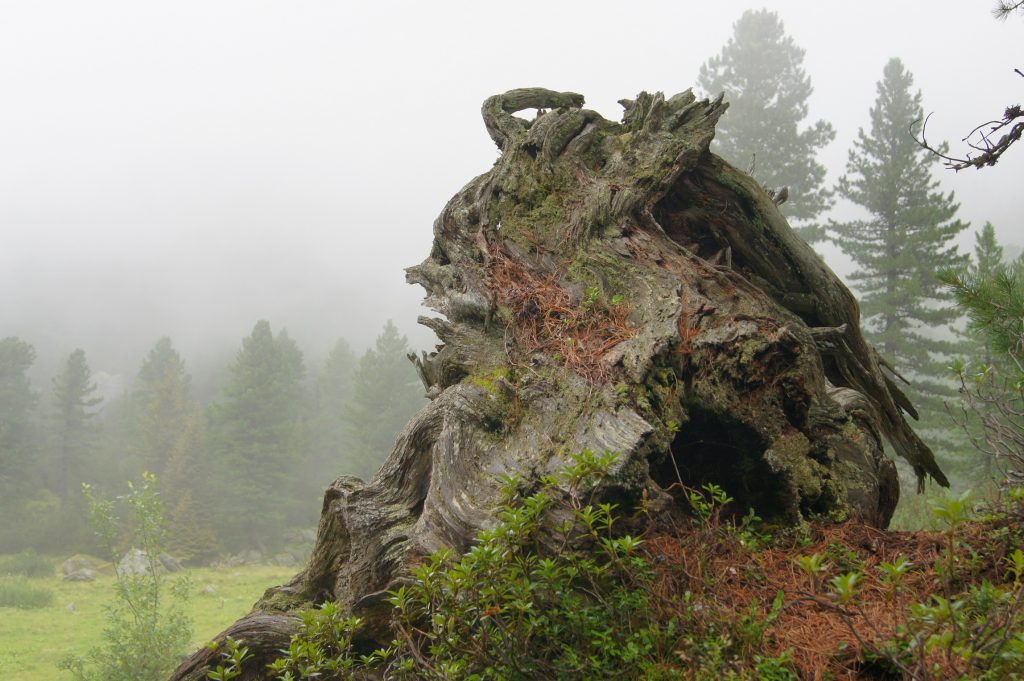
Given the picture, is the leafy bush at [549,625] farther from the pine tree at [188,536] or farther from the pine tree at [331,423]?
the pine tree at [331,423]

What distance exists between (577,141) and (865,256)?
22951 mm

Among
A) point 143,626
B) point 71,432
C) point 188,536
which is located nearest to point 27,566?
point 188,536

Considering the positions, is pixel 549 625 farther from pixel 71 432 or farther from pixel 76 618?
pixel 71 432

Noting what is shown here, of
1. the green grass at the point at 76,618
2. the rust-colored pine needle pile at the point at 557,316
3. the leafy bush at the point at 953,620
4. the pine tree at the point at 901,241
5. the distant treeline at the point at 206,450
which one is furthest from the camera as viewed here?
the distant treeline at the point at 206,450

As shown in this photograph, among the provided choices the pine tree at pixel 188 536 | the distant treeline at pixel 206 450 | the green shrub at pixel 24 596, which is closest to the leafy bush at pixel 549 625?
the green shrub at pixel 24 596

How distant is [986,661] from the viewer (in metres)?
2.08

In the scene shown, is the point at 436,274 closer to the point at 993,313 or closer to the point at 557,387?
the point at 557,387

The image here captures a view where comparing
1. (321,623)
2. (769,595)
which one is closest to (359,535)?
(321,623)

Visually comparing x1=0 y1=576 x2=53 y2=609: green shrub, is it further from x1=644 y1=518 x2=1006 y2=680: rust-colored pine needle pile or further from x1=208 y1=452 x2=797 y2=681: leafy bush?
x1=644 y1=518 x2=1006 y2=680: rust-colored pine needle pile

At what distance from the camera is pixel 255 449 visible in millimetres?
42000

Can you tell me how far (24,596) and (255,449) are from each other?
16.9m

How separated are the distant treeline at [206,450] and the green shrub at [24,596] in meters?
12.3

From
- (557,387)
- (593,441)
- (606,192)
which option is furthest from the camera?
(606,192)

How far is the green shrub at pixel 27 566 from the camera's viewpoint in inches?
1316
